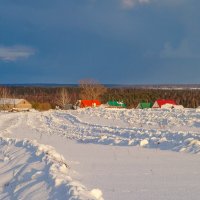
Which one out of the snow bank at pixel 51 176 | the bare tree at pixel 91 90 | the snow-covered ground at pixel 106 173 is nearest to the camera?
the snow bank at pixel 51 176

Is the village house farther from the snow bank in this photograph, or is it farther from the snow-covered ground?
the snow bank

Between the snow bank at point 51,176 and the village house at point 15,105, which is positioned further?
the village house at point 15,105

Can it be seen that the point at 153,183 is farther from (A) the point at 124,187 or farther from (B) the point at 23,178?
(B) the point at 23,178

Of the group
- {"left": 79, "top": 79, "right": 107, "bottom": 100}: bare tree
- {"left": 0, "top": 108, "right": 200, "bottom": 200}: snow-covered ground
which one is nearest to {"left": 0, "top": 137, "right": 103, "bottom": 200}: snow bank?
{"left": 0, "top": 108, "right": 200, "bottom": 200}: snow-covered ground

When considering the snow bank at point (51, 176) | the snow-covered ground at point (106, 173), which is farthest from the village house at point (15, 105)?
the snow bank at point (51, 176)

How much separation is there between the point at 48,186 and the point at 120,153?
4.68 meters

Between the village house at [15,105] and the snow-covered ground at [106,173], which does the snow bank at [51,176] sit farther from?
the village house at [15,105]

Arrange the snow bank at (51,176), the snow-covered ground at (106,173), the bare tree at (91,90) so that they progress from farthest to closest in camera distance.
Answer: the bare tree at (91,90), the snow-covered ground at (106,173), the snow bank at (51,176)

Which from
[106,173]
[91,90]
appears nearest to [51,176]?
[106,173]

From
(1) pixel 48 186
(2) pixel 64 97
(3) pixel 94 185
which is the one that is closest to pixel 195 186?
(3) pixel 94 185

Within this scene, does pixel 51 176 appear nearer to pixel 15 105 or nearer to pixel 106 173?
pixel 106 173

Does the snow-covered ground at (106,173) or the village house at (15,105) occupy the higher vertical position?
the snow-covered ground at (106,173)

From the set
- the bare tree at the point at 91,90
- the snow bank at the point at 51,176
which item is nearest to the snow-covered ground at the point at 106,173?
the snow bank at the point at 51,176

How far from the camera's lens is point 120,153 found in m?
11.7
